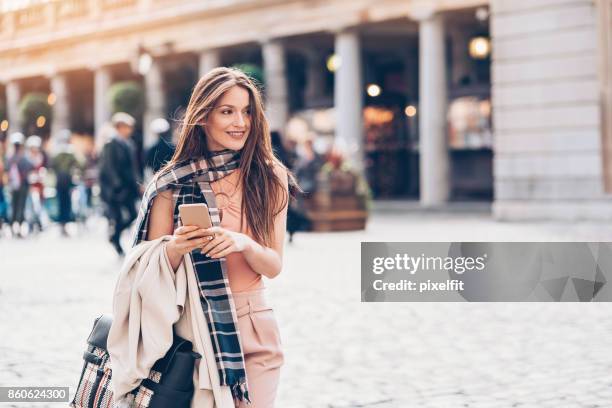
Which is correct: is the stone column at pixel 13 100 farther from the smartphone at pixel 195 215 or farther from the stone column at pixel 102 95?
the smartphone at pixel 195 215

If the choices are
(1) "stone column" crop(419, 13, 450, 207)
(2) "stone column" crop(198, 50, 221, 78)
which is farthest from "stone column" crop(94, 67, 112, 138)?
(1) "stone column" crop(419, 13, 450, 207)

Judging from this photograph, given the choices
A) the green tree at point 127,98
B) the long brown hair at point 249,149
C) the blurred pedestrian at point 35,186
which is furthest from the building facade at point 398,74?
the long brown hair at point 249,149

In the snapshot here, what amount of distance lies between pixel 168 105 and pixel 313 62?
5.47m

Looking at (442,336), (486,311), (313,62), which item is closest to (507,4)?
(313,62)

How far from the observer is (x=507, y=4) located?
65.3 ft

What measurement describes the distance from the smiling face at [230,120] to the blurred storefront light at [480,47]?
81.1 ft

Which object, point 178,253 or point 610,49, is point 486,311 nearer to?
point 178,253

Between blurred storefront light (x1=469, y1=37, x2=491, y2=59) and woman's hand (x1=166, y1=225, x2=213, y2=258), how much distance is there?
25.1 m

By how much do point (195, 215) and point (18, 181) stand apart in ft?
54.3

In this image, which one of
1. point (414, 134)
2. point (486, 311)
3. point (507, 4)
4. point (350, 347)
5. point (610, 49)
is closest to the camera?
point (350, 347)

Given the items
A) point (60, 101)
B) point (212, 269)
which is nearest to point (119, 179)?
point (212, 269)

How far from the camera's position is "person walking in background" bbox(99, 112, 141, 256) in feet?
40.3

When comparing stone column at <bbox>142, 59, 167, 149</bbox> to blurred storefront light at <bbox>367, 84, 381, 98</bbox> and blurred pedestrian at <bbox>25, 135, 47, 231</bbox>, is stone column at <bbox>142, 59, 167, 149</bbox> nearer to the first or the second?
blurred storefront light at <bbox>367, 84, 381, 98</bbox>

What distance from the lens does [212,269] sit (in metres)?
2.65
